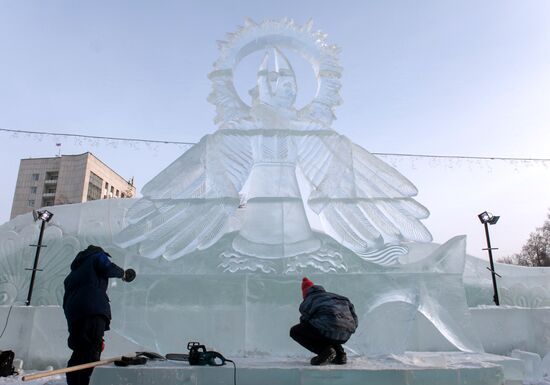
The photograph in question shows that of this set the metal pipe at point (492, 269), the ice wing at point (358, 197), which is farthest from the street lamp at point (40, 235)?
the metal pipe at point (492, 269)

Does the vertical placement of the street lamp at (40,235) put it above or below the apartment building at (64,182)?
below

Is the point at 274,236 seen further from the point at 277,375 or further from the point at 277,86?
the point at 277,375

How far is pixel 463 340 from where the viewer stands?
4.85 meters

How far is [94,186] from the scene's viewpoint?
28.7 metres

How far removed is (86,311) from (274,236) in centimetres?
284

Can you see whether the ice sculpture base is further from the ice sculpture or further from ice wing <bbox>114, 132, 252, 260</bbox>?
ice wing <bbox>114, 132, 252, 260</bbox>

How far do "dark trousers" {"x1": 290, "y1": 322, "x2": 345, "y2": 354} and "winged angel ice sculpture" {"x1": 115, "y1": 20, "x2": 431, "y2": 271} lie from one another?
78.7 inches

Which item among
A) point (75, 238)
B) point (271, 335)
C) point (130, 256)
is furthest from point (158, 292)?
point (75, 238)

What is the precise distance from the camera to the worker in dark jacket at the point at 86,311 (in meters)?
3.05

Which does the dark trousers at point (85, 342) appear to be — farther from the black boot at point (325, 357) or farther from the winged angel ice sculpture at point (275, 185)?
the winged angel ice sculpture at point (275, 185)

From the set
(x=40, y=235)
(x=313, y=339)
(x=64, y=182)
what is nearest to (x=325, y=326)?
(x=313, y=339)

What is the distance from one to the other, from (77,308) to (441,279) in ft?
13.8

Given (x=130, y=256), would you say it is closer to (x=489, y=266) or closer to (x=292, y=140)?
(x=292, y=140)

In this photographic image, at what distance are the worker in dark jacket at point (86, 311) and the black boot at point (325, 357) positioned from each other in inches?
66.5
